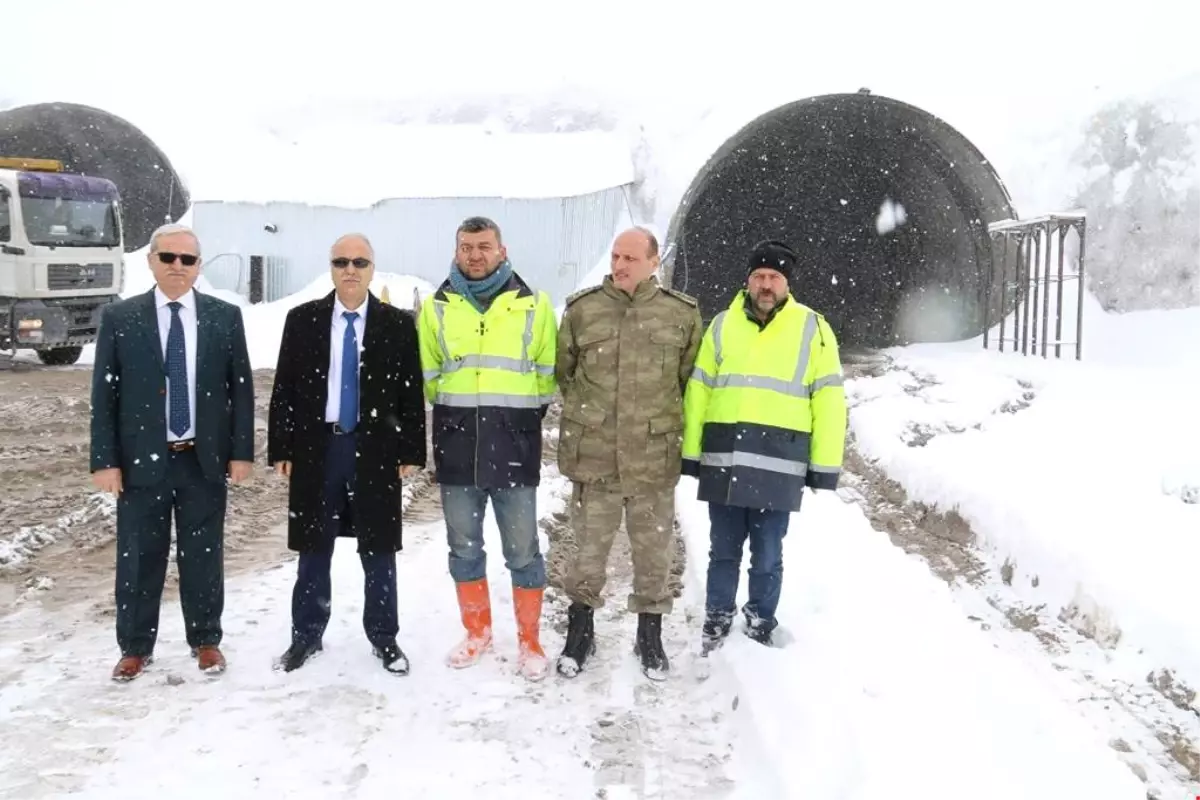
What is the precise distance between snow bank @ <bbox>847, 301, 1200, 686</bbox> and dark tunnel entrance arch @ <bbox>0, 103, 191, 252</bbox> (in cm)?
1929

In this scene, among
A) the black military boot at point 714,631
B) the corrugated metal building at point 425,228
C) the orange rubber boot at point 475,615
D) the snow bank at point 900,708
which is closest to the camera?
the snow bank at point 900,708

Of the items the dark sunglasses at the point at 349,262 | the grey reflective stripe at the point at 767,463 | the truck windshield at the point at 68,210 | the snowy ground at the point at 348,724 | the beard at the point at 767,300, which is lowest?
the snowy ground at the point at 348,724

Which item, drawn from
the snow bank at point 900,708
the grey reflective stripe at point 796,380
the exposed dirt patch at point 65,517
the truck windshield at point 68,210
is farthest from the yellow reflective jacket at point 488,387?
the truck windshield at point 68,210

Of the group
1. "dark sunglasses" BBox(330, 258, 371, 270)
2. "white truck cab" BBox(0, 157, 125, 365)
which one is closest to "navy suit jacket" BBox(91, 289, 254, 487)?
"dark sunglasses" BBox(330, 258, 371, 270)

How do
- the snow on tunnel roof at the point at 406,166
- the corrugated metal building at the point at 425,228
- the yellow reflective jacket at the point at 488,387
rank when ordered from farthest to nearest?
the snow on tunnel roof at the point at 406,166
the corrugated metal building at the point at 425,228
the yellow reflective jacket at the point at 488,387

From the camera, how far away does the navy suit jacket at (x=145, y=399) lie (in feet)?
12.6

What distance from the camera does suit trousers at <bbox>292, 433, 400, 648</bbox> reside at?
157 inches

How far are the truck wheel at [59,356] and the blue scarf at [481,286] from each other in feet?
42.6

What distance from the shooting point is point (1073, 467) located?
755 centimetres

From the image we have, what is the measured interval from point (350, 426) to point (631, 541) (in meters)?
1.28

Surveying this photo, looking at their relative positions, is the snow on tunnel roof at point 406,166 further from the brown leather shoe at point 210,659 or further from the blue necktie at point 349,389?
the brown leather shoe at point 210,659

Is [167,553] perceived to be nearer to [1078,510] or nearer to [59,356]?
[1078,510]

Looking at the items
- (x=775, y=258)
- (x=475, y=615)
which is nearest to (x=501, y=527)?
(x=475, y=615)

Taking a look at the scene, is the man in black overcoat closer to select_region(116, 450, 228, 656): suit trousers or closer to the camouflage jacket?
select_region(116, 450, 228, 656): suit trousers
